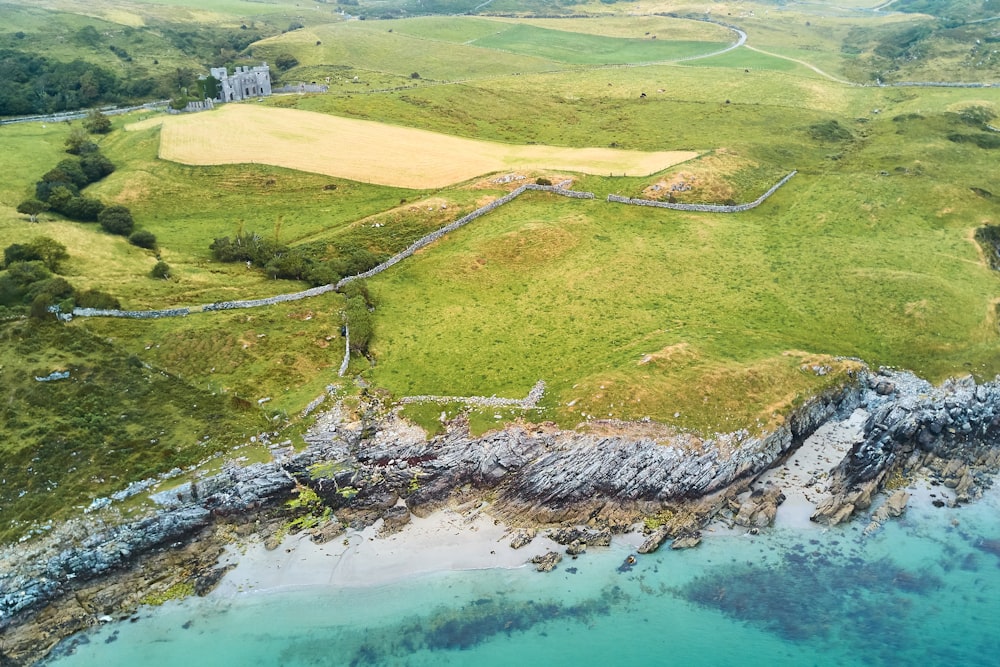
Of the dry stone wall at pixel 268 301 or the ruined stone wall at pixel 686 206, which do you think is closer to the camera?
the dry stone wall at pixel 268 301

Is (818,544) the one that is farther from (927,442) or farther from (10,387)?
(10,387)

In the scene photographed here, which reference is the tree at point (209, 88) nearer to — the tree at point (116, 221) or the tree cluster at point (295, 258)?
the tree at point (116, 221)

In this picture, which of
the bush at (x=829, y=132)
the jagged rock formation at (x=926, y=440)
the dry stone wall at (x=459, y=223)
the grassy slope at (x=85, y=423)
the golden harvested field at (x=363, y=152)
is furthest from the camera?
the bush at (x=829, y=132)

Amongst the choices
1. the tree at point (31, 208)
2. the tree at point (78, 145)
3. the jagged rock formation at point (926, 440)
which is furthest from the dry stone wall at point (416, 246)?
the tree at point (78, 145)

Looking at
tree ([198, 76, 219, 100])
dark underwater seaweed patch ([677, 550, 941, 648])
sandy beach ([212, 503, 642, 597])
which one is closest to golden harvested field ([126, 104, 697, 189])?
tree ([198, 76, 219, 100])

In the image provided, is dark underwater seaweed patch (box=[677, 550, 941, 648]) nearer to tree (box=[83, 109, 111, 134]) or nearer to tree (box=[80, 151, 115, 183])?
tree (box=[80, 151, 115, 183])

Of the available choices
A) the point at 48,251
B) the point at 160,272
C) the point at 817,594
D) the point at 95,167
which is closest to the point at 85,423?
the point at 160,272
